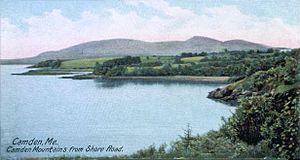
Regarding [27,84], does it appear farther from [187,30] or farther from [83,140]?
[187,30]

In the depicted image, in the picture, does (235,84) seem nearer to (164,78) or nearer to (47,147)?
(164,78)

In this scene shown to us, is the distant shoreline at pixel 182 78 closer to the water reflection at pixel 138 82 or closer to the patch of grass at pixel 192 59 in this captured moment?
the water reflection at pixel 138 82

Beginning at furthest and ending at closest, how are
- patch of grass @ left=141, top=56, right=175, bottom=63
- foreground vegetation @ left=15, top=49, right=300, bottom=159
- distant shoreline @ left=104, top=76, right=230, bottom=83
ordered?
1. patch of grass @ left=141, top=56, right=175, bottom=63
2. distant shoreline @ left=104, top=76, right=230, bottom=83
3. foreground vegetation @ left=15, top=49, right=300, bottom=159

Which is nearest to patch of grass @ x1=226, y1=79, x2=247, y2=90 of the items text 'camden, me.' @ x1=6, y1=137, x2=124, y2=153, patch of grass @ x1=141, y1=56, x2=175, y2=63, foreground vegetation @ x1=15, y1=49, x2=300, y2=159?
foreground vegetation @ x1=15, y1=49, x2=300, y2=159

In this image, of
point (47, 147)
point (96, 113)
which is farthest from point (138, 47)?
point (47, 147)

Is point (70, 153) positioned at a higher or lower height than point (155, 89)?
lower

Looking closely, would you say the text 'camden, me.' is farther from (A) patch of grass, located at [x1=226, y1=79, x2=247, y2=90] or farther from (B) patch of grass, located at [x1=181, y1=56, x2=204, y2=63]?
(A) patch of grass, located at [x1=226, y1=79, x2=247, y2=90]

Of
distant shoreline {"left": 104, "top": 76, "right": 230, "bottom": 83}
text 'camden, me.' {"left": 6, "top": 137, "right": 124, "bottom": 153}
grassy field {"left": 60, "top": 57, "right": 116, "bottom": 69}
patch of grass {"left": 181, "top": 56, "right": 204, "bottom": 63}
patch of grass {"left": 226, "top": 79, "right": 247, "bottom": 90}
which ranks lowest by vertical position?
text 'camden, me.' {"left": 6, "top": 137, "right": 124, "bottom": 153}

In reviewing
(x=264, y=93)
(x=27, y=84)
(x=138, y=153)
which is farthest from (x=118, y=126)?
(x=264, y=93)
